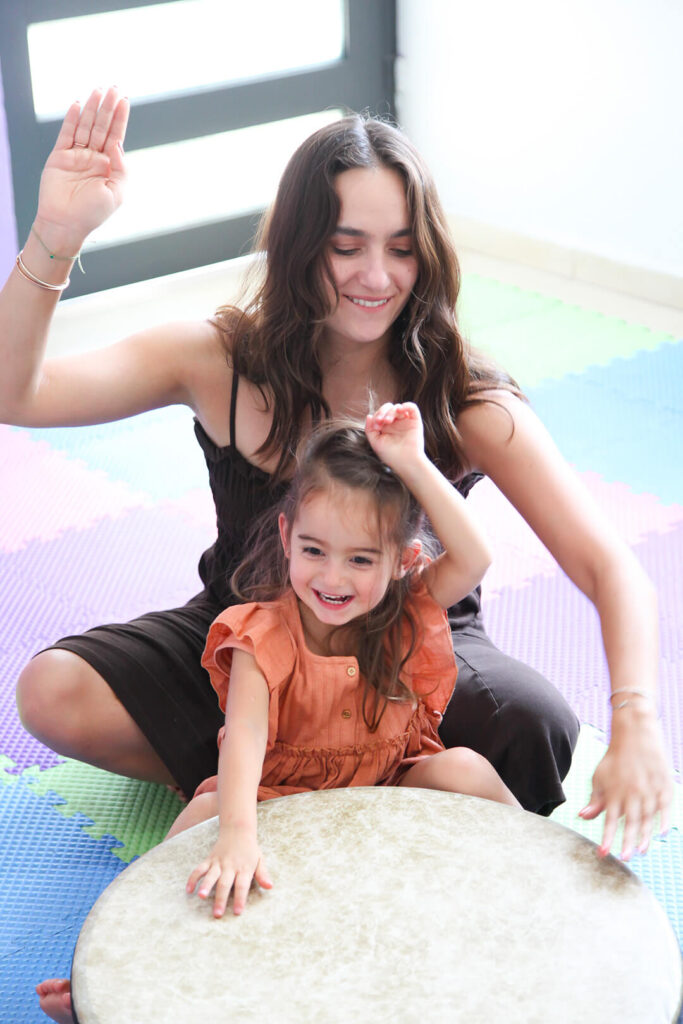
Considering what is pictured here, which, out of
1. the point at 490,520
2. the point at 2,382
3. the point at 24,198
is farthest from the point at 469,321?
the point at 2,382

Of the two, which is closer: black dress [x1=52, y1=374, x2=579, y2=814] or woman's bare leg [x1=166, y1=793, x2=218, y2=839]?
woman's bare leg [x1=166, y1=793, x2=218, y2=839]

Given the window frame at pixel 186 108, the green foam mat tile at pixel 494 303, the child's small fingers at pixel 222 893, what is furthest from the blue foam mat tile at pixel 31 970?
the window frame at pixel 186 108

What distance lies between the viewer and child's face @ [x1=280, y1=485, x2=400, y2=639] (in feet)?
5.02

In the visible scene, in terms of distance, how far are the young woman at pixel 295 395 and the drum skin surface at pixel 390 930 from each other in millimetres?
421

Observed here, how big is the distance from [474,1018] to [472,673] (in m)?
0.82

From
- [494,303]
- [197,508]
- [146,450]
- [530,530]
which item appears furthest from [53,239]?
[494,303]

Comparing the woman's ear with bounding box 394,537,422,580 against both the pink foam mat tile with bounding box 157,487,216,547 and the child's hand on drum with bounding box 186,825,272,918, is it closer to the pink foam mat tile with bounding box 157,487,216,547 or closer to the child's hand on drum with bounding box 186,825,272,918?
the child's hand on drum with bounding box 186,825,272,918

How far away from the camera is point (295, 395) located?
1915 millimetres

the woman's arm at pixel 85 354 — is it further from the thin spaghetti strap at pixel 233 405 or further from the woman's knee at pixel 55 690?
the woman's knee at pixel 55 690

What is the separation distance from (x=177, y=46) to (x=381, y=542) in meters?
3.55

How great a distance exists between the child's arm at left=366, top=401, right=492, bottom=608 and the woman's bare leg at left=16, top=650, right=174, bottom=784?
2.02 ft

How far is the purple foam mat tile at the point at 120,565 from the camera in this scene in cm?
276

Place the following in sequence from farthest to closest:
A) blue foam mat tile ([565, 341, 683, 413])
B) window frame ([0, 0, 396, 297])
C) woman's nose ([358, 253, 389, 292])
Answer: window frame ([0, 0, 396, 297]), blue foam mat tile ([565, 341, 683, 413]), woman's nose ([358, 253, 389, 292])

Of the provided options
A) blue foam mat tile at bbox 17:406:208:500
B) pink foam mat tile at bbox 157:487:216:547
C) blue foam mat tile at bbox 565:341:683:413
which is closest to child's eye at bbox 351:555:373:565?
pink foam mat tile at bbox 157:487:216:547
